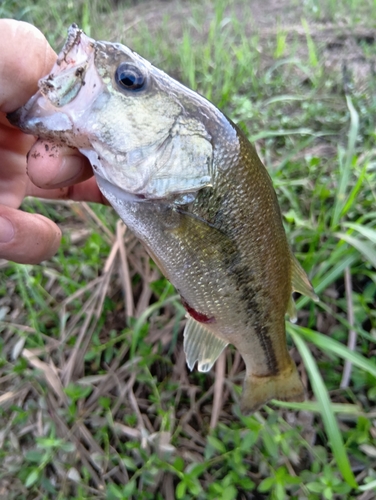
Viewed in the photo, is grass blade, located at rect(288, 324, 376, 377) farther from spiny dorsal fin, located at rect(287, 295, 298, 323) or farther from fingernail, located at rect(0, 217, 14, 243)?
fingernail, located at rect(0, 217, 14, 243)

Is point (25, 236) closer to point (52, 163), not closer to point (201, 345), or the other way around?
point (52, 163)

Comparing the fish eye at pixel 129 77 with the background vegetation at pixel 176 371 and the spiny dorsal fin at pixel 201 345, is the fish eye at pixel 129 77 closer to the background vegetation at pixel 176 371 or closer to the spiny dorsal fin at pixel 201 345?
the spiny dorsal fin at pixel 201 345

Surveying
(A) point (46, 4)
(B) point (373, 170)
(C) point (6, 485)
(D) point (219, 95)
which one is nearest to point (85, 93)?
(C) point (6, 485)

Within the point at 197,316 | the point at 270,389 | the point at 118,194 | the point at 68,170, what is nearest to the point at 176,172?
the point at 118,194

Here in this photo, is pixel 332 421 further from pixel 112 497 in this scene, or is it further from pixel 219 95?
pixel 219 95

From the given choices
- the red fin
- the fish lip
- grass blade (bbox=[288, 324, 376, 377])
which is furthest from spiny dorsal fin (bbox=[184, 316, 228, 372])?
the fish lip

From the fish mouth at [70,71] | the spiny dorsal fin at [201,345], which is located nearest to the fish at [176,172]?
the fish mouth at [70,71]
